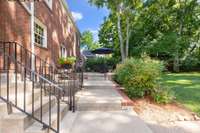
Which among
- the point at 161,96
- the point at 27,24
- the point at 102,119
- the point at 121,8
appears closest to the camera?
the point at 102,119

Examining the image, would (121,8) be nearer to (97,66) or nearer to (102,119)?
(97,66)

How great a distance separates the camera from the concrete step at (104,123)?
5148 millimetres

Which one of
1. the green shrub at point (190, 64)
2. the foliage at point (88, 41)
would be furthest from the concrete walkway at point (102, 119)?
the foliage at point (88, 41)

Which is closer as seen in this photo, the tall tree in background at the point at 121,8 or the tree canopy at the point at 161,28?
the tall tree in background at the point at 121,8

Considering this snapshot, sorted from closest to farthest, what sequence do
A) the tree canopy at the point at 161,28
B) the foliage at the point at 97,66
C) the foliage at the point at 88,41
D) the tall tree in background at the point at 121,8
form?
the foliage at the point at 97,66 < the tall tree in background at the point at 121,8 < the tree canopy at the point at 161,28 < the foliage at the point at 88,41

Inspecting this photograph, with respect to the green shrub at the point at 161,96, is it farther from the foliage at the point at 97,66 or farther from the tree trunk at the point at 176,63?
the tree trunk at the point at 176,63

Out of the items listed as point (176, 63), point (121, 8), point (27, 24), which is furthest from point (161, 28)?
point (27, 24)

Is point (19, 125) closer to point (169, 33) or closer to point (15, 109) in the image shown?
point (15, 109)

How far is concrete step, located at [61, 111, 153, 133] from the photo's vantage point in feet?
16.9

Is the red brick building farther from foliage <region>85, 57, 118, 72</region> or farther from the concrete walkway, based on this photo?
foliage <region>85, 57, 118, 72</region>

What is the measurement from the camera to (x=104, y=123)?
564 cm

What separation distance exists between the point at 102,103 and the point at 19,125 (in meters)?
3.12

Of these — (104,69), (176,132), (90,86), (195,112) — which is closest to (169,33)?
(104,69)

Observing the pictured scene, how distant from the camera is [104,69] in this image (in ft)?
56.0
